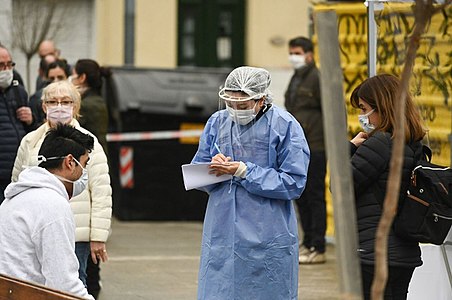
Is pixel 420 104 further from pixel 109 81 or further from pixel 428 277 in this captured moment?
pixel 109 81

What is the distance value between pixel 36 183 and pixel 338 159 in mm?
2025

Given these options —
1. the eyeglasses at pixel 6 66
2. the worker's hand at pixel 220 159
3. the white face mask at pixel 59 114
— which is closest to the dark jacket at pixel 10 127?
the eyeglasses at pixel 6 66

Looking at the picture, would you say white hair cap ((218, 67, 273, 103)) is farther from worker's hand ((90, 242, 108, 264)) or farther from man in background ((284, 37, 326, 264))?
man in background ((284, 37, 326, 264))

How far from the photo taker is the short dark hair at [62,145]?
5809mm

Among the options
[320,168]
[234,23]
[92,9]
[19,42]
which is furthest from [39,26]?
[320,168]

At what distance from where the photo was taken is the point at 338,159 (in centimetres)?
385

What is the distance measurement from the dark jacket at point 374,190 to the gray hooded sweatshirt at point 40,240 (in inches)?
58.7

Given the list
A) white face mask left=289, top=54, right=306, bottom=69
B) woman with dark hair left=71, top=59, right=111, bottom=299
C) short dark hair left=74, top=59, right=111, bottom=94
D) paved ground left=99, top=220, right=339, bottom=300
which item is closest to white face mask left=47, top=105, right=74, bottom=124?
woman with dark hair left=71, top=59, right=111, bottom=299

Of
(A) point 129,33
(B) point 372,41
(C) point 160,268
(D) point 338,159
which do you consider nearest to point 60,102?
(B) point 372,41

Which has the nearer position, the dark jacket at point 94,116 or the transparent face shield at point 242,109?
the transparent face shield at point 242,109

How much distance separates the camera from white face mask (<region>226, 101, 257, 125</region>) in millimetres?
6562

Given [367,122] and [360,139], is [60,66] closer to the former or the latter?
[360,139]

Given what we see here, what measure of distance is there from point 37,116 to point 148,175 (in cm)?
469

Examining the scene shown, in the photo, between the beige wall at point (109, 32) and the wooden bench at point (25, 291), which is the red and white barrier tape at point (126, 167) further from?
the wooden bench at point (25, 291)
